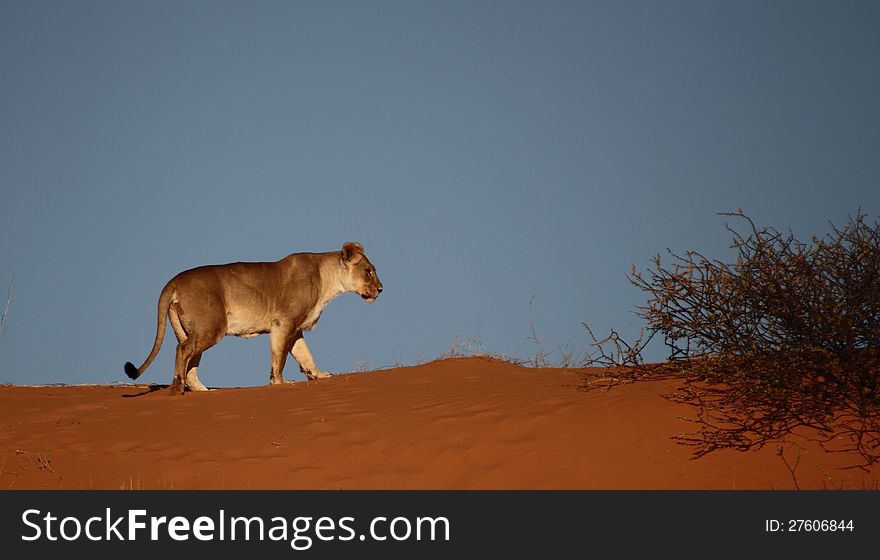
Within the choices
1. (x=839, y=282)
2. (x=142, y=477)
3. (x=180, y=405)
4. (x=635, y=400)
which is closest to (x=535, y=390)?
(x=635, y=400)

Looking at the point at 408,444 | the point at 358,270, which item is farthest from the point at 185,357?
the point at 408,444

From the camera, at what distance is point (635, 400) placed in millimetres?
9234

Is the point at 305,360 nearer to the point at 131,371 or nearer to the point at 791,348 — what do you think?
the point at 131,371

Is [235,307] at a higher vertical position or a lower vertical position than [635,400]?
higher

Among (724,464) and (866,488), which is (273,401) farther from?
(866,488)

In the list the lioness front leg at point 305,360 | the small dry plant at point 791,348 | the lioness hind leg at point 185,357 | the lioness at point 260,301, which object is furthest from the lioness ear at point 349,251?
the small dry plant at point 791,348

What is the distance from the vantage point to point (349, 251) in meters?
16.6

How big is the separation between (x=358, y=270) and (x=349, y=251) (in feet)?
1.24

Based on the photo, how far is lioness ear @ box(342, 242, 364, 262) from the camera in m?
16.6

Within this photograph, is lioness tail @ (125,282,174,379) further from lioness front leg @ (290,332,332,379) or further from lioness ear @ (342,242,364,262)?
lioness ear @ (342,242,364,262)

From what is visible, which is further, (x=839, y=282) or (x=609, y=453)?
(x=839, y=282)

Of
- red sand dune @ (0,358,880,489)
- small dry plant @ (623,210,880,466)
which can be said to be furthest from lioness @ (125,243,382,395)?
small dry plant @ (623,210,880,466)

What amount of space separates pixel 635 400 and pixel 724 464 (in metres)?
1.71

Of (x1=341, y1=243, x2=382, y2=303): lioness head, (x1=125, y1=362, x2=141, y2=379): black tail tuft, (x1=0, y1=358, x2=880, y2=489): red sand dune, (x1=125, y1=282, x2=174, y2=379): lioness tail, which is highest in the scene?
(x1=341, y1=243, x2=382, y2=303): lioness head
